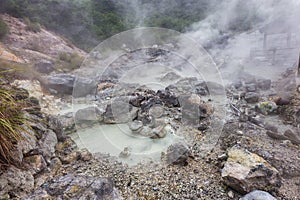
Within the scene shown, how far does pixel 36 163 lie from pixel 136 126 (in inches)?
52.1

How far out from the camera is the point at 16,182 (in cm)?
A: 155

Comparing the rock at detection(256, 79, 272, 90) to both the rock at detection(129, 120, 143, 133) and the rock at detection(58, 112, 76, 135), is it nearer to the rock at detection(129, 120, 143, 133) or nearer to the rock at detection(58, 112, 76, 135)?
the rock at detection(129, 120, 143, 133)

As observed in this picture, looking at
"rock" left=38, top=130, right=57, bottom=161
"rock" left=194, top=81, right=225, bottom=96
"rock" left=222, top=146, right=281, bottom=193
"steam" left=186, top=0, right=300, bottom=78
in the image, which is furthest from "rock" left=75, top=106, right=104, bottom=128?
"steam" left=186, top=0, right=300, bottom=78

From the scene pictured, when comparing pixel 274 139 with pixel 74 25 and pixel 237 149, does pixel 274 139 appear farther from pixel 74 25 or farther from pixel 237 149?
pixel 74 25

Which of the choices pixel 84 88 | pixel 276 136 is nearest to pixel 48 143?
pixel 276 136

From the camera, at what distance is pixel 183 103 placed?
3383 mm

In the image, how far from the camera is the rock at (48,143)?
2041 mm

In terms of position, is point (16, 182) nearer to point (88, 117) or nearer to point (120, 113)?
point (88, 117)

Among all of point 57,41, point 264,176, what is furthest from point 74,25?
point 264,176

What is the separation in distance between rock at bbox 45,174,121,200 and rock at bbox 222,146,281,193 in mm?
976

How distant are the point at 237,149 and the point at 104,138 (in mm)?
1666

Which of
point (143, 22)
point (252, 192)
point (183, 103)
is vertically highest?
point (143, 22)

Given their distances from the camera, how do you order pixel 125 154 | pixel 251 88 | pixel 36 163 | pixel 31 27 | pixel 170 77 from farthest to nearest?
pixel 31 27
pixel 170 77
pixel 251 88
pixel 125 154
pixel 36 163

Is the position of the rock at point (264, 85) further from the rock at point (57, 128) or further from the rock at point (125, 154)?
the rock at point (57, 128)
